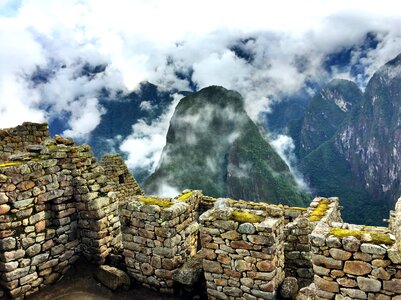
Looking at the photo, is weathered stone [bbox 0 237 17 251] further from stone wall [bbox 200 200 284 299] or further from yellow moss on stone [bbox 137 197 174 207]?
stone wall [bbox 200 200 284 299]

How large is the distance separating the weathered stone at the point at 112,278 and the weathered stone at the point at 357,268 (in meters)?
5.16

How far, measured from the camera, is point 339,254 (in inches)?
206

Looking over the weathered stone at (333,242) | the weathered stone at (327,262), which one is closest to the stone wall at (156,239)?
the weathered stone at (327,262)

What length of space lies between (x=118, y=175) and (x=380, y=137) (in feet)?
579

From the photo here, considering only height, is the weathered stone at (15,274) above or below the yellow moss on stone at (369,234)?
below

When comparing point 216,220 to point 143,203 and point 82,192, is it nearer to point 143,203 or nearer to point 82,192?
point 143,203

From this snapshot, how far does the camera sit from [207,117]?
146m

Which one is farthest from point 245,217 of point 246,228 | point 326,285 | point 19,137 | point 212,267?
point 19,137

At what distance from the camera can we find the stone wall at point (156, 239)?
7.57 m

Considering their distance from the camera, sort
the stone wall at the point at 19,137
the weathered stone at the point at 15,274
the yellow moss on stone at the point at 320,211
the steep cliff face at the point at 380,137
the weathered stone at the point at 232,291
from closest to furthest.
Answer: the weathered stone at the point at 232,291 < the weathered stone at the point at 15,274 < the yellow moss on stone at the point at 320,211 < the stone wall at the point at 19,137 < the steep cliff face at the point at 380,137

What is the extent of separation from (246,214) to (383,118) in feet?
593

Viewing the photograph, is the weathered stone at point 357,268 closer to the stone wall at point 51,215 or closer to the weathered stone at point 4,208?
the stone wall at point 51,215

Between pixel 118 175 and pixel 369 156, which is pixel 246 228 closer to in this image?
pixel 118 175

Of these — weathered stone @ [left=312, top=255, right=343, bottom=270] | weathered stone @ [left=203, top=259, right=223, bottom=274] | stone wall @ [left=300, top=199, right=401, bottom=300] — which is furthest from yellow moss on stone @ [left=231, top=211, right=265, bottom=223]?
weathered stone @ [left=312, top=255, right=343, bottom=270]
